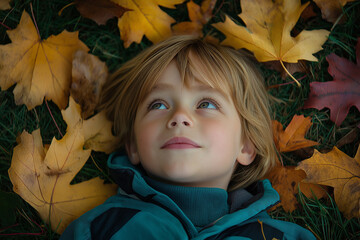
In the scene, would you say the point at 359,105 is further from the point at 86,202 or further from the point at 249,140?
the point at 86,202

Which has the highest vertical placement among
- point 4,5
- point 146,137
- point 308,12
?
point 308,12

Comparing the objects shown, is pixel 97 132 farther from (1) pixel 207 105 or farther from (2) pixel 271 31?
(2) pixel 271 31

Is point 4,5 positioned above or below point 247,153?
above

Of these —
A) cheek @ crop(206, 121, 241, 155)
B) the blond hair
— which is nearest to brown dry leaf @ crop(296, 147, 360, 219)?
the blond hair

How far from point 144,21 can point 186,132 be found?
2.17 ft

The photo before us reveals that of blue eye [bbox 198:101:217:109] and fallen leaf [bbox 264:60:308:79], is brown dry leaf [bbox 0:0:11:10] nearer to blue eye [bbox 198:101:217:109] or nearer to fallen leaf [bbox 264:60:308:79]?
blue eye [bbox 198:101:217:109]

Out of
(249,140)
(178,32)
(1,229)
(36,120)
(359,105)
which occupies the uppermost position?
(178,32)

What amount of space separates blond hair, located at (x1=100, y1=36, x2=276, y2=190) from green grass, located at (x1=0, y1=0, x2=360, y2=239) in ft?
0.49

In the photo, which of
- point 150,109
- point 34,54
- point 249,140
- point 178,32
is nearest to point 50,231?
point 150,109

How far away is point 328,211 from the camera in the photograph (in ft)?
5.92

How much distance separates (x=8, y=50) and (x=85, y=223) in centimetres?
87

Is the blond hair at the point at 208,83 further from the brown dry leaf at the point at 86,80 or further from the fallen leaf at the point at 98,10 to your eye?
the fallen leaf at the point at 98,10

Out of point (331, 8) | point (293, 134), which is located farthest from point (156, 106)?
point (331, 8)

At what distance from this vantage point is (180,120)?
58.5 inches
